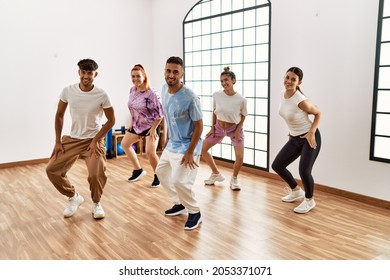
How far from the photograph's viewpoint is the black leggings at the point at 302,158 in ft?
10.7

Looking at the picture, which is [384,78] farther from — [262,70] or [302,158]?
[262,70]

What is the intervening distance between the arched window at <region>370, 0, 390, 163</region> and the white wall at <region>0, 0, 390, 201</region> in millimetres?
62

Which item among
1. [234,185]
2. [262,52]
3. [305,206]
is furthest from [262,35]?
[305,206]

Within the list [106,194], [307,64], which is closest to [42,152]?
[106,194]

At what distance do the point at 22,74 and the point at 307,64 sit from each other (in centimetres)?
380

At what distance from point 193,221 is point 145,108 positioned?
5.03 feet

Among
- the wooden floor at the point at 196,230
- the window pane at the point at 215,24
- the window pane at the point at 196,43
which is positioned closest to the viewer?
the wooden floor at the point at 196,230

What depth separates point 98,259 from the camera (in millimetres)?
2477

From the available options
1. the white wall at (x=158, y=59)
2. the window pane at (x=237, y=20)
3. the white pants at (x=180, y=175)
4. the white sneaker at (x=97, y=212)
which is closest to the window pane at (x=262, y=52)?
the white wall at (x=158, y=59)

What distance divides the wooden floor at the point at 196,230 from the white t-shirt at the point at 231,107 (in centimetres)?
79

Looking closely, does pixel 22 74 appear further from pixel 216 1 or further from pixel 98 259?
pixel 98 259

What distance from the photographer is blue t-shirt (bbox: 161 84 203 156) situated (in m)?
2.80

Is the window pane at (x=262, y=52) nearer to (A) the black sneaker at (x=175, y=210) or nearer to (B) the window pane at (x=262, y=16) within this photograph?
(B) the window pane at (x=262, y=16)

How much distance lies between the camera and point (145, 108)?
407 cm
